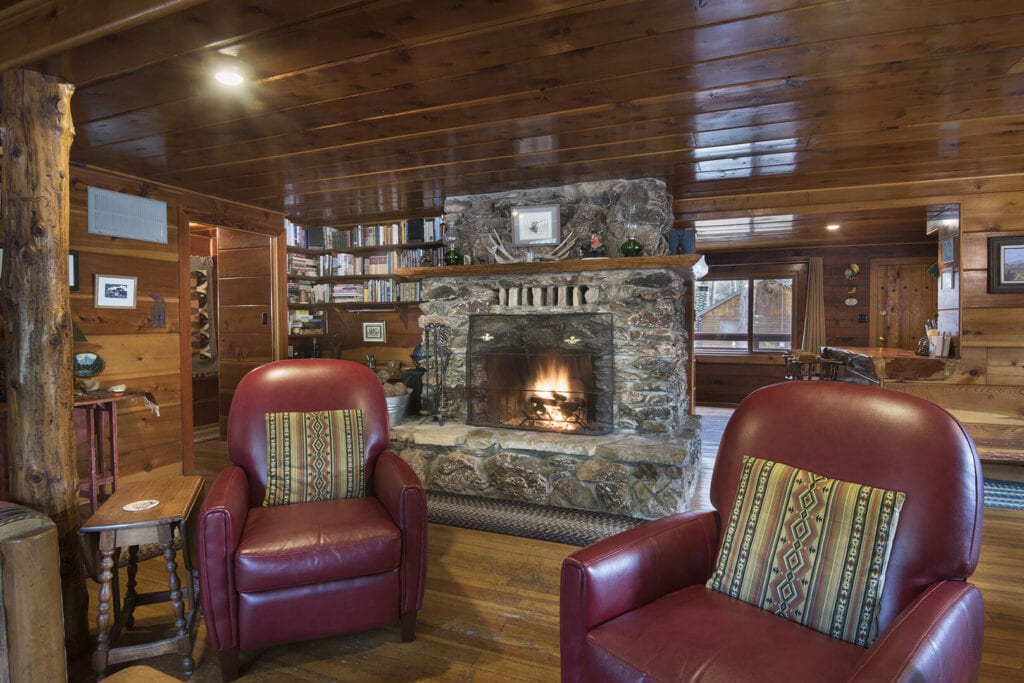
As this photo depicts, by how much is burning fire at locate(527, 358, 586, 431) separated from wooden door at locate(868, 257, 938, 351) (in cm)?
571

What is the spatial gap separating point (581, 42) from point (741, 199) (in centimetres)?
294

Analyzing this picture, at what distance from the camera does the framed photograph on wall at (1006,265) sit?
13.5 feet

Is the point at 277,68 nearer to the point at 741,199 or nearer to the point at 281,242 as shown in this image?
the point at 281,242

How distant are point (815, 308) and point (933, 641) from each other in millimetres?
7403

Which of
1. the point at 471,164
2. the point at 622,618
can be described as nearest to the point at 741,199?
the point at 471,164

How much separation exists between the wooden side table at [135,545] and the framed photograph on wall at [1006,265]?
542cm

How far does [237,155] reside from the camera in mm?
3342

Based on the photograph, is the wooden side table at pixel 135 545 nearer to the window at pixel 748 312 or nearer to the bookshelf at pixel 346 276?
the bookshelf at pixel 346 276

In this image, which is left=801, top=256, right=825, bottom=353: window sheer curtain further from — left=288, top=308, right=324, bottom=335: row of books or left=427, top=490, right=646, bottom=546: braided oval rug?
left=288, top=308, right=324, bottom=335: row of books

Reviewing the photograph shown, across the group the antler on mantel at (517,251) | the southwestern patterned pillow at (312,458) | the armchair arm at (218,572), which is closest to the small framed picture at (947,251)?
the antler on mantel at (517,251)

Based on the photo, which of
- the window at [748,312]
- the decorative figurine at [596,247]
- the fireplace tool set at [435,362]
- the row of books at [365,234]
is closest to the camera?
the decorative figurine at [596,247]

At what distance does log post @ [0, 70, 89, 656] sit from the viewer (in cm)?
196

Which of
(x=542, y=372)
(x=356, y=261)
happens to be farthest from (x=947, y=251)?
(x=356, y=261)

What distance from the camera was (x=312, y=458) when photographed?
2.37m
